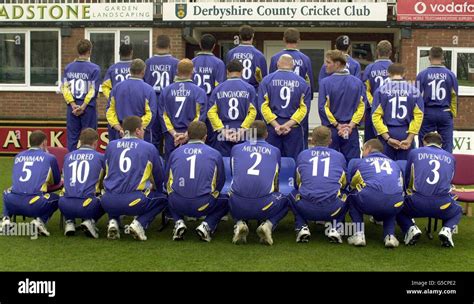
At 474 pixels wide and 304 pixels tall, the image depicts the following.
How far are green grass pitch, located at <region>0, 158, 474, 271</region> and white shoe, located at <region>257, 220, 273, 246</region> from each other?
3.1 inches

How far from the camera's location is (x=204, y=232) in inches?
285

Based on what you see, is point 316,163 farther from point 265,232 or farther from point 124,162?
point 124,162

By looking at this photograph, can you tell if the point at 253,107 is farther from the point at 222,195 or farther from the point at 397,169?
the point at 397,169

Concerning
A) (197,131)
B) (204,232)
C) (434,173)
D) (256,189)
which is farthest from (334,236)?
(197,131)

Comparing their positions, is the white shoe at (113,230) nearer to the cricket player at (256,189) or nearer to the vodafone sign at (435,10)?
the cricket player at (256,189)

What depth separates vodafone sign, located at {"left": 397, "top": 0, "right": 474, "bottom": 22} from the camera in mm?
16188

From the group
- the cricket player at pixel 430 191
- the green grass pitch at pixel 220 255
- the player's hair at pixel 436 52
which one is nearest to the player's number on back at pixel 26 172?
the green grass pitch at pixel 220 255

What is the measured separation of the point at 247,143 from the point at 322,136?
0.83 meters

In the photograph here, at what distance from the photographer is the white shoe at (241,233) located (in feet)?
23.4

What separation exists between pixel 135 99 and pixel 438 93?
170 inches

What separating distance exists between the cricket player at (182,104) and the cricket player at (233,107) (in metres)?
0.17

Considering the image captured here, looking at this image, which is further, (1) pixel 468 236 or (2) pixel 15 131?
(2) pixel 15 131

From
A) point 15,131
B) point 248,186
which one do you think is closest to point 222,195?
point 248,186

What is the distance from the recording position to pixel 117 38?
17.4m
